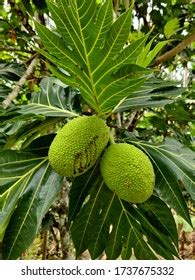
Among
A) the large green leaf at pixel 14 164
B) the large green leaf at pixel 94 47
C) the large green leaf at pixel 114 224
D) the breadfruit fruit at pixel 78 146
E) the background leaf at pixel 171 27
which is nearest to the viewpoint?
the large green leaf at pixel 94 47

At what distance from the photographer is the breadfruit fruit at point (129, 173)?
99 cm

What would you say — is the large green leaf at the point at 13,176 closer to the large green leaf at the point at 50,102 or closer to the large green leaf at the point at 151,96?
the large green leaf at the point at 50,102

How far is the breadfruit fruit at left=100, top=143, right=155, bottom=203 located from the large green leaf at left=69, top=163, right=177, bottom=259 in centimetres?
17

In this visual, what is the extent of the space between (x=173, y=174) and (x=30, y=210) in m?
0.37

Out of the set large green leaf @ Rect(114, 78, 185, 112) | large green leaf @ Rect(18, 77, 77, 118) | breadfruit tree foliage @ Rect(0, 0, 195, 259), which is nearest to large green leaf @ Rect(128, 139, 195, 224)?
breadfruit tree foliage @ Rect(0, 0, 195, 259)

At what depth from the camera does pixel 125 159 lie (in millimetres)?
996

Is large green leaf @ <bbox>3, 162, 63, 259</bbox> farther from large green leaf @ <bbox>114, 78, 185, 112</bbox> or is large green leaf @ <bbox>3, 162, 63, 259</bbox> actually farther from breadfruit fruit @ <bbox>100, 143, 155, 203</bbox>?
large green leaf @ <bbox>114, 78, 185, 112</bbox>

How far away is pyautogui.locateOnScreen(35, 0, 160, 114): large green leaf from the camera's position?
34.2 inches

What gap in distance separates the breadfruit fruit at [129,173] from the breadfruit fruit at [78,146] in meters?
0.04

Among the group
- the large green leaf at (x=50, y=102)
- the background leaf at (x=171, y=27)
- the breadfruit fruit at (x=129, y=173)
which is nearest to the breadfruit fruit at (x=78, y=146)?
the breadfruit fruit at (x=129, y=173)

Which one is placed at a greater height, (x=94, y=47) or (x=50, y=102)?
(x=94, y=47)

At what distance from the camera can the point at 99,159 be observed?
1.10m

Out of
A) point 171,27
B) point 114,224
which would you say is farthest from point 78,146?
point 171,27

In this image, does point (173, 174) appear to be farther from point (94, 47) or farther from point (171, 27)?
point (171, 27)
